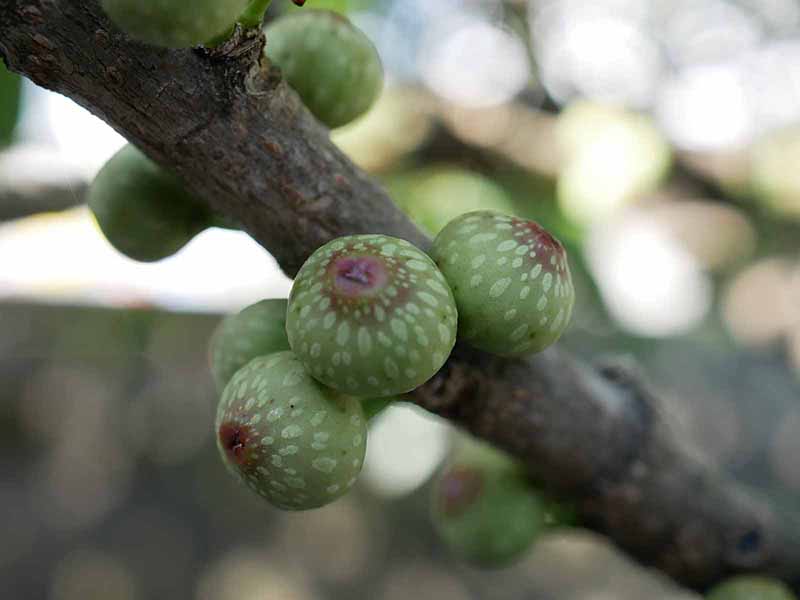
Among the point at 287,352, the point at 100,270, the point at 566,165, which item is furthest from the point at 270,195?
the point at 566,165

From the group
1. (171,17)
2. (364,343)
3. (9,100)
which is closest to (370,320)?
(364,343)

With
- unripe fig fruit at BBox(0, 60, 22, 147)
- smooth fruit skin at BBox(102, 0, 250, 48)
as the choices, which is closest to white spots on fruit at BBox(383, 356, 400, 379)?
smooth fruit skin at BBox(102, 0, 250, 48)

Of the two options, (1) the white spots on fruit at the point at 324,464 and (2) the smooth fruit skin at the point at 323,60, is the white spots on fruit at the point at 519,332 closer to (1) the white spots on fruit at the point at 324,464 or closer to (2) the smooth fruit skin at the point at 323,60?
(1) the white spots on fruit at the point at 324,464

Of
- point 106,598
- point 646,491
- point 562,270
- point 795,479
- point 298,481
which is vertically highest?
point 562,270

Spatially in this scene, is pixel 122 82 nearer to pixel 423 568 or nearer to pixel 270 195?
pixel 270 195

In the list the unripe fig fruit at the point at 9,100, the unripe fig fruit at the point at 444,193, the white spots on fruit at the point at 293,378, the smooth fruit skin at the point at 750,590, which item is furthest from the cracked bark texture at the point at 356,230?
the unripe fig fruit at the point at 444,193

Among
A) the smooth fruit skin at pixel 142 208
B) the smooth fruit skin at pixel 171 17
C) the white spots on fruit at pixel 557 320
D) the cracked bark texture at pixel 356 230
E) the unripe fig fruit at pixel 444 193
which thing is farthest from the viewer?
the unripe fig fruit at pixel 444 193

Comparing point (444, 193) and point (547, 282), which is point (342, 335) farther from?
point (444, 193)
